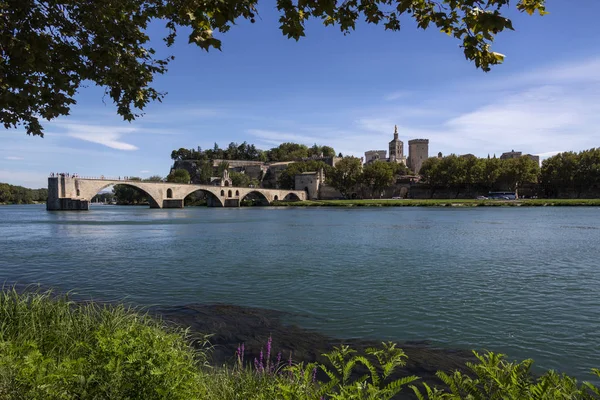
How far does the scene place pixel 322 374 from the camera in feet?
21.2

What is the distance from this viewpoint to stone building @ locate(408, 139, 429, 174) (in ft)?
536

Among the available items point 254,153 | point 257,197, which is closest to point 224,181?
point 257,197

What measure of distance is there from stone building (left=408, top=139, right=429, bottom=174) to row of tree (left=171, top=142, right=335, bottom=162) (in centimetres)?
3229

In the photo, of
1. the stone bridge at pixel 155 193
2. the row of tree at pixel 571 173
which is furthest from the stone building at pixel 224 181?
the row of tree at pixel 571 173

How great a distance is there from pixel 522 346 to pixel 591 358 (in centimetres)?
102

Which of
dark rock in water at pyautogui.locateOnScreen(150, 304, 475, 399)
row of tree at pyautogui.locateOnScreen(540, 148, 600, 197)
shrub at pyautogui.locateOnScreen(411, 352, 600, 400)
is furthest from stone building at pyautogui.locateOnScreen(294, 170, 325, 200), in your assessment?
shrub at pyautogui.locateOnScreen(411, 352, 600, 400)

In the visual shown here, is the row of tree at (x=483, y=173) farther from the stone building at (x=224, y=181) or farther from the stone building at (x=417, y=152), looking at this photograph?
the stone building at (x=417, y=152)

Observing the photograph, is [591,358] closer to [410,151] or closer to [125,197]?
[125,197]

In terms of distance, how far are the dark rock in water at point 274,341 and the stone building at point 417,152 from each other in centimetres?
16033

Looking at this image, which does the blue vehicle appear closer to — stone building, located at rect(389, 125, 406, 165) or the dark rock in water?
stone building, located at rect(389, 125, 406, 165)

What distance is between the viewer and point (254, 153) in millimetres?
181250

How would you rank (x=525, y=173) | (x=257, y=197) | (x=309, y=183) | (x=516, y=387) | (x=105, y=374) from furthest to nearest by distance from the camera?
(x=309, y=183)
(x=257, y=197)
(x=525, y=173)
(x=105, y=374)
(x=516, y=387)

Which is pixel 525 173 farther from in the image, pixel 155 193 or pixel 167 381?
pixel 167 381

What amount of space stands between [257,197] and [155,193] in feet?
137
